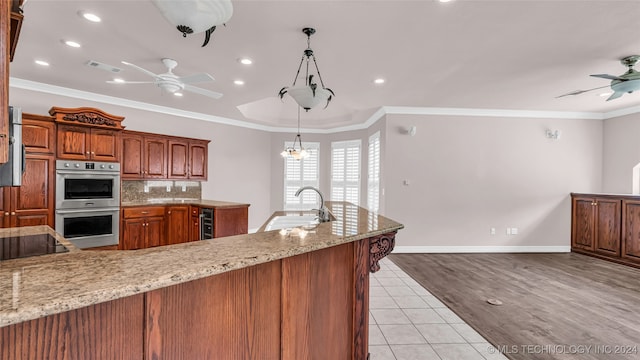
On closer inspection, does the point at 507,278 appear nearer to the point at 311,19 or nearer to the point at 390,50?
the point at 390,50

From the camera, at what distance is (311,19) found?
97.6 inches

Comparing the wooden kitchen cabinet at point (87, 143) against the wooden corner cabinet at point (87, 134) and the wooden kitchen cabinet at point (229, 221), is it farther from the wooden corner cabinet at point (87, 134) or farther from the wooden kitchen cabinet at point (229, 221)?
the wooden kitchen cabinet at point (229, 221)

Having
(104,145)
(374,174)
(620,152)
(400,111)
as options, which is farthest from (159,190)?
(620,152)

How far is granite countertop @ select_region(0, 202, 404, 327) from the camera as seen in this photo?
668 millimetres

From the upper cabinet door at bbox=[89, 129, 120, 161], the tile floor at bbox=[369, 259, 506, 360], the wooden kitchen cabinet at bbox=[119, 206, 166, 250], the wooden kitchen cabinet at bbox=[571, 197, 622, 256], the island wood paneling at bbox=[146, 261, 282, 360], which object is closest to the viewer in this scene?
the island wood paneling at bbox=[146, 261, 282, 360]

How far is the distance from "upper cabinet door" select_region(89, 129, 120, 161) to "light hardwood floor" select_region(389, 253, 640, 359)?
15.1 feet

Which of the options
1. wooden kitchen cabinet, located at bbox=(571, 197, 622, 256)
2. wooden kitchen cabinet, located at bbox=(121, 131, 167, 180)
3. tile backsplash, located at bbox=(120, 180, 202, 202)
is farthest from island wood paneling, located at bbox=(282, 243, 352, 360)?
wooden kitchen cabinet, located at bbox=(571, 197, 622, 256)

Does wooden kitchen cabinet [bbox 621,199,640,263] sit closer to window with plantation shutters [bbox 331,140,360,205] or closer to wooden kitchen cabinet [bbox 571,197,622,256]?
wooden kitchen cabinet [bbox 571,197,622,256]

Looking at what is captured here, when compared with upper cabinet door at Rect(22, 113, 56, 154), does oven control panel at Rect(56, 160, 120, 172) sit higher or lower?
lower

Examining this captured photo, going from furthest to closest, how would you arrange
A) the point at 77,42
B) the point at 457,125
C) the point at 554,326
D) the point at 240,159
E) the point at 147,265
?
the point at 240,159
the point at 457,125
the point at 77,42
the point at 554,326
the point at 147,265

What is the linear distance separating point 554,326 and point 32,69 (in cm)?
632

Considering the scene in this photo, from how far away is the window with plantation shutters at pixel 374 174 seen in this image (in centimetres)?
586

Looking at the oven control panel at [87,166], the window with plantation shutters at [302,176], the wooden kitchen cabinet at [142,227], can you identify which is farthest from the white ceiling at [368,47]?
the window with plantation shutters at [302,176]

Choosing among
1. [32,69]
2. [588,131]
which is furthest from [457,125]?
[32,69]
